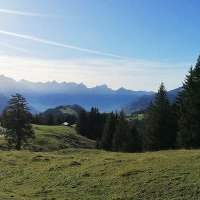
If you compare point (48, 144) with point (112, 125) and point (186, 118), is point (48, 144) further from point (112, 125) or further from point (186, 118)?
point (186, 118)

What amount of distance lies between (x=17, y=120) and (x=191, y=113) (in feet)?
106

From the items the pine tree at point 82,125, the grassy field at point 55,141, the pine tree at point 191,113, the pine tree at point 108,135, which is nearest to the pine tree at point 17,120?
the grassy field at point 55,141

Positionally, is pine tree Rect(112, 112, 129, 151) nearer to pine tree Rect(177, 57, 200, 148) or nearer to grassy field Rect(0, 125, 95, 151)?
grassy field Rect(0, 125, 95, 151)

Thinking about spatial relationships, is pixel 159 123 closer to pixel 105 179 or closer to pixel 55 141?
pixel 105 179

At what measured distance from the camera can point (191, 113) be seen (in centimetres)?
6494

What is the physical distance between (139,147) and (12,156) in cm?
5566

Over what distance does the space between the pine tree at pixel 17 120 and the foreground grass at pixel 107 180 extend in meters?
40.3

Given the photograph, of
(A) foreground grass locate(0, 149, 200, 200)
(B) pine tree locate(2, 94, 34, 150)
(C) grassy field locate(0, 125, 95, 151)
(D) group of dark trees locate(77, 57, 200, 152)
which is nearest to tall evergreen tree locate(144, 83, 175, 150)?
(D) group of dark trees locate(77, 57, 200, 152)

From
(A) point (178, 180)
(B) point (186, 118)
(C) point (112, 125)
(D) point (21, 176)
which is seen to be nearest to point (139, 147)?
(C) point (112, 125)

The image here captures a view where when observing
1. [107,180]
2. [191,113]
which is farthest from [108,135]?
[107,180]

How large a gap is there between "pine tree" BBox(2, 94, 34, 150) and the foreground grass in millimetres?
40347

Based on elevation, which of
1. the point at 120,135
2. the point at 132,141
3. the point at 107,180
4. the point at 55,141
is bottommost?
the point at 55,141

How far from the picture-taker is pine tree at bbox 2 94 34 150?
8219 centimetres

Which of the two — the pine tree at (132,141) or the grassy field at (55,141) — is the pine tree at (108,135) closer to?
the grassy field at (55,141)
